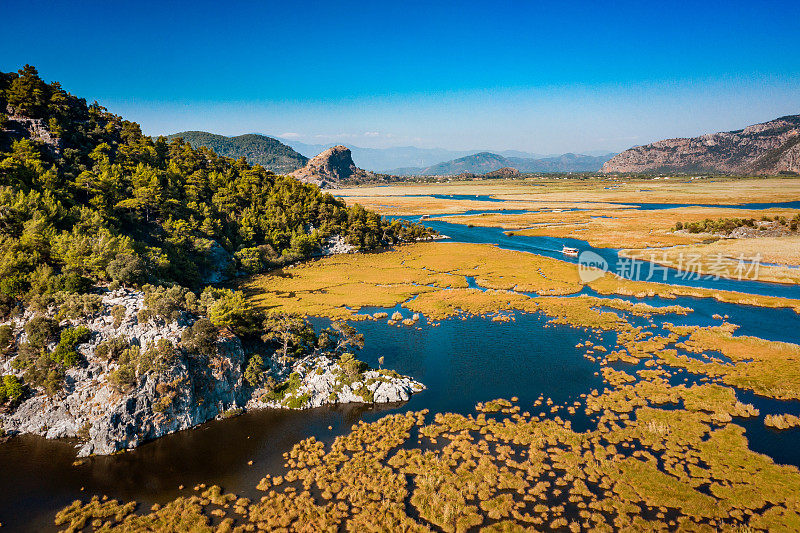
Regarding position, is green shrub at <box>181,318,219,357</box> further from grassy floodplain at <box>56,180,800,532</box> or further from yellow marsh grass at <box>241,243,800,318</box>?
yellow marsh grass at <box>241,243,800,318</box>

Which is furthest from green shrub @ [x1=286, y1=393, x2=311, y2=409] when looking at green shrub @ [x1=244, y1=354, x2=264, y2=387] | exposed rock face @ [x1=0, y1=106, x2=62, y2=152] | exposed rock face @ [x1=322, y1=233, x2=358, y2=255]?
exposed rock face @ [x1=0, y1=106, x2=62, y2=152]

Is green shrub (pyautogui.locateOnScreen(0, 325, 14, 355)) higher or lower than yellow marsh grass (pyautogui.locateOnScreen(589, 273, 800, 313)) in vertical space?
higher

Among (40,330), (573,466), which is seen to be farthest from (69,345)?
(573,466)

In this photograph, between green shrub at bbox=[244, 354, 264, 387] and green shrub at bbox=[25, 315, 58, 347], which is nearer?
green shrub at bbox=[25, 315, 58, 347]

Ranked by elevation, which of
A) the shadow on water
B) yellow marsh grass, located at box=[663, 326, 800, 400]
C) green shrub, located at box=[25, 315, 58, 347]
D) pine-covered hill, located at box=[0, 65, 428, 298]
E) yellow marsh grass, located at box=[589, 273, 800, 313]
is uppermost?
pine-covered hill, located at box=[0, 65, 428, 298]

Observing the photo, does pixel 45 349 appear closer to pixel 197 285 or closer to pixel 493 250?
pixel 197 285
